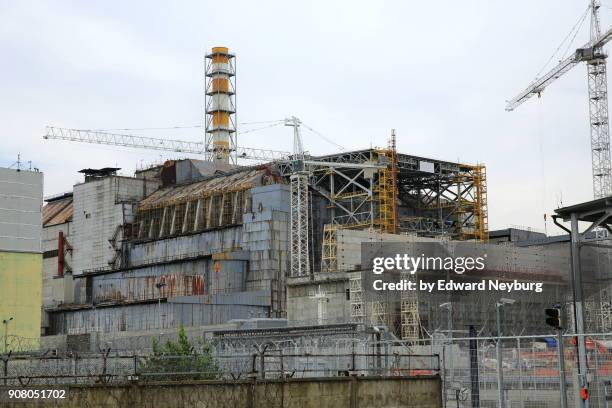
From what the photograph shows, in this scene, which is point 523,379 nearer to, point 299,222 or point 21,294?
point 21,294

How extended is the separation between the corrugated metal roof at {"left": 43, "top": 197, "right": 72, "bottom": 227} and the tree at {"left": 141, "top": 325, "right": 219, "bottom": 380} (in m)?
94.6

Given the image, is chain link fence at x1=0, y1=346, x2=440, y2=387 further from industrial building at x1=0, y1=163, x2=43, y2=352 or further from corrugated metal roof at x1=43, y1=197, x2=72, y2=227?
corrugated metal roof at x1=43, y1=197, x2=72, y2=227

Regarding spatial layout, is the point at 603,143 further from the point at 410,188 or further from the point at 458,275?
the point at 458,275

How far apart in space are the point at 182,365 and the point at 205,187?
291 ft

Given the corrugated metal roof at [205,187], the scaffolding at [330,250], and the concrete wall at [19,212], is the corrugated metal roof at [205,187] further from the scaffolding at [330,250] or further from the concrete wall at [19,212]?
the concrete wall at [19,212]

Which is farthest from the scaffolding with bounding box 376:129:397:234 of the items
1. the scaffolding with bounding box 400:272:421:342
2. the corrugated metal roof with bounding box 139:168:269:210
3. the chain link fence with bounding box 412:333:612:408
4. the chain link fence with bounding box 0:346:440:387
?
the chain link fence with bounding box 412:333:612:408

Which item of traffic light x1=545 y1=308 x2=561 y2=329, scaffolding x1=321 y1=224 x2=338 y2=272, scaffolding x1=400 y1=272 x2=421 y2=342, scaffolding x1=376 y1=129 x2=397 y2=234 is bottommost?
traffic light x1=545 y1=308 x2=561 y2=329

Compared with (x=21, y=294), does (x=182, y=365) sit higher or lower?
lower

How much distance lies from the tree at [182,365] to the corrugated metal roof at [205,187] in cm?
6196

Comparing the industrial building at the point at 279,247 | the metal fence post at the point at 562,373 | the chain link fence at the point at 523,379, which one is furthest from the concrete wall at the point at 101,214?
the metal fence post at the point at 562,373

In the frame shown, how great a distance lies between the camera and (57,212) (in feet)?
519

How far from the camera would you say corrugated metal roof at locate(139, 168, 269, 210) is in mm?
124438

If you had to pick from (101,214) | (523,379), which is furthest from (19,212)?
(101,214)

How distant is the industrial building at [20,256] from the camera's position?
81250mm
